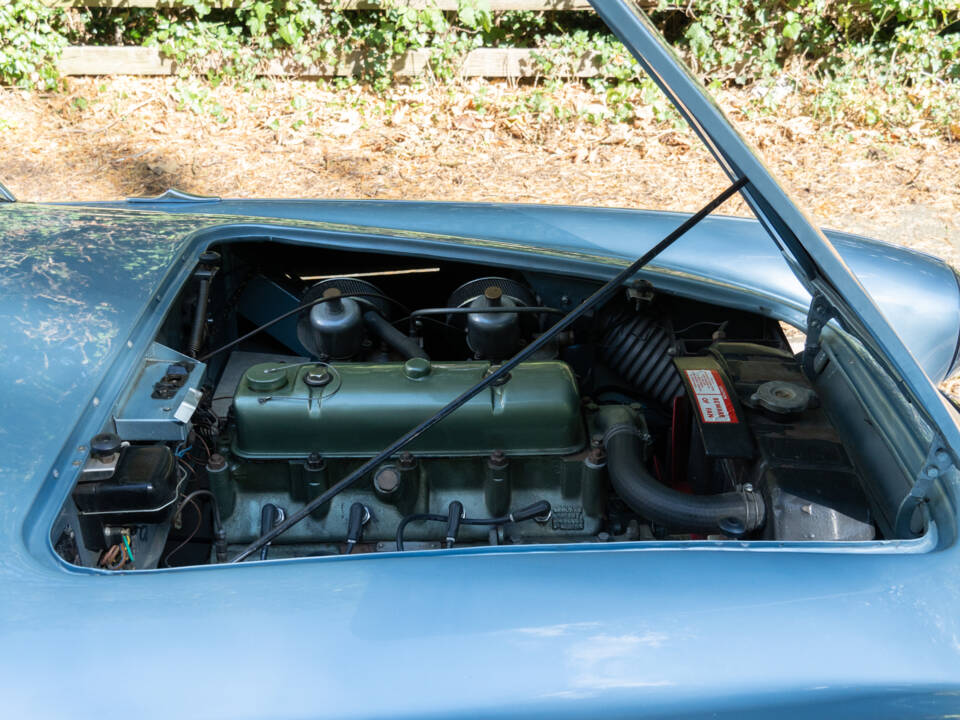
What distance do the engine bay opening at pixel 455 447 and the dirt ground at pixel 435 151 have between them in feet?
9.34

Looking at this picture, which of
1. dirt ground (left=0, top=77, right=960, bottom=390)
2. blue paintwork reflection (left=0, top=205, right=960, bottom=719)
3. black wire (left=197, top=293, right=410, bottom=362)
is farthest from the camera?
dirt ground (left=0, top=77, right=960, bottom=390)

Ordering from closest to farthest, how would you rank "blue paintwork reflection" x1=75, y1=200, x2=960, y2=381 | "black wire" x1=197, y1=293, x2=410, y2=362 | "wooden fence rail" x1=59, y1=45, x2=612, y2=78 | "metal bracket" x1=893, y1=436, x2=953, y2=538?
"metal bracket" x1=893, y1=436, x2=953, y2=538
"black wire" x1=197, y1=293, x2=410, y2=362
"blue paintwork reflection" x1=75, y1=200, x2=960, y2=381
"wooden fence rail" x1=59, y1=45, x2=612, y2=78

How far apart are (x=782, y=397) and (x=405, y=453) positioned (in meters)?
0.77

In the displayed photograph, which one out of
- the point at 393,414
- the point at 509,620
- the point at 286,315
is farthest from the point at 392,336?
the point at 509,620

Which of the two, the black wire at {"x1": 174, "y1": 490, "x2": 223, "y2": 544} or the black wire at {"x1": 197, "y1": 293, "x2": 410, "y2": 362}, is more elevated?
the black wire at {"x1": 197, "y1": 293, "x2": 410, "y2": 362}

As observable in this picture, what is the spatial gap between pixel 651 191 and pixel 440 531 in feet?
11.4

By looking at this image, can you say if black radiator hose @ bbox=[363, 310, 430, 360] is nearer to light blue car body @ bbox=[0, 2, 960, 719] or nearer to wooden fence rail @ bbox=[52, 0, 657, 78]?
light blue car body @ bbox=[0, 2, 960, 719]

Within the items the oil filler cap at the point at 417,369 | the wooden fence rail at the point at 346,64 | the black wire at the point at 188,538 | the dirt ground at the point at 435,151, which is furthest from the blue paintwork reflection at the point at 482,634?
the wooden fence rail at the point at 346,64

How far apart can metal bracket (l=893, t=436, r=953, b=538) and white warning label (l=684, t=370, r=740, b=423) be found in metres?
0.37

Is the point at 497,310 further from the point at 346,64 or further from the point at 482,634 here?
the point at 346,64

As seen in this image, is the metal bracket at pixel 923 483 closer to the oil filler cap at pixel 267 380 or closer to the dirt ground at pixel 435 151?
the oil filler cap at pixel 267 380

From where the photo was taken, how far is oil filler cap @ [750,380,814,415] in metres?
1.74

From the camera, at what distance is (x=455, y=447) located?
182 centimetres

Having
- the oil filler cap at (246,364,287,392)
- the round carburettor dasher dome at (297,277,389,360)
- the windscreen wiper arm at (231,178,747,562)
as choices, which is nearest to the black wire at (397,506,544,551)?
the windscreen wiper arm at (231,178,747,562)
